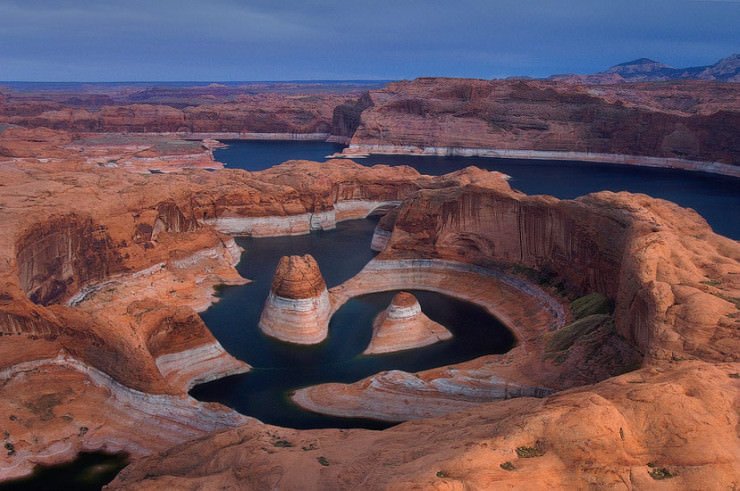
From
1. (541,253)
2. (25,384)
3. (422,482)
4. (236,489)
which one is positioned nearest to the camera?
(422,482)

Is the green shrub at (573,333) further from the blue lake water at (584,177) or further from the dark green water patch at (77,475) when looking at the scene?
the blue lake water at (584,177)

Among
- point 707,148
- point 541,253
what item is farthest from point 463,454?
point 707,148

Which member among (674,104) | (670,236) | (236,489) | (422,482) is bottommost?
(236,489)

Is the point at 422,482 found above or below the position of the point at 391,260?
above

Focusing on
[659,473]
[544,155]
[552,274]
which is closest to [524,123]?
[544,155]

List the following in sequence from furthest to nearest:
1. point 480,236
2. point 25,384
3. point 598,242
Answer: point 480,236
point 598,242
point 25,384

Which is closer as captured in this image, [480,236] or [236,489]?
[236,489]

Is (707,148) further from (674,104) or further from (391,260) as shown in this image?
(391,260)
